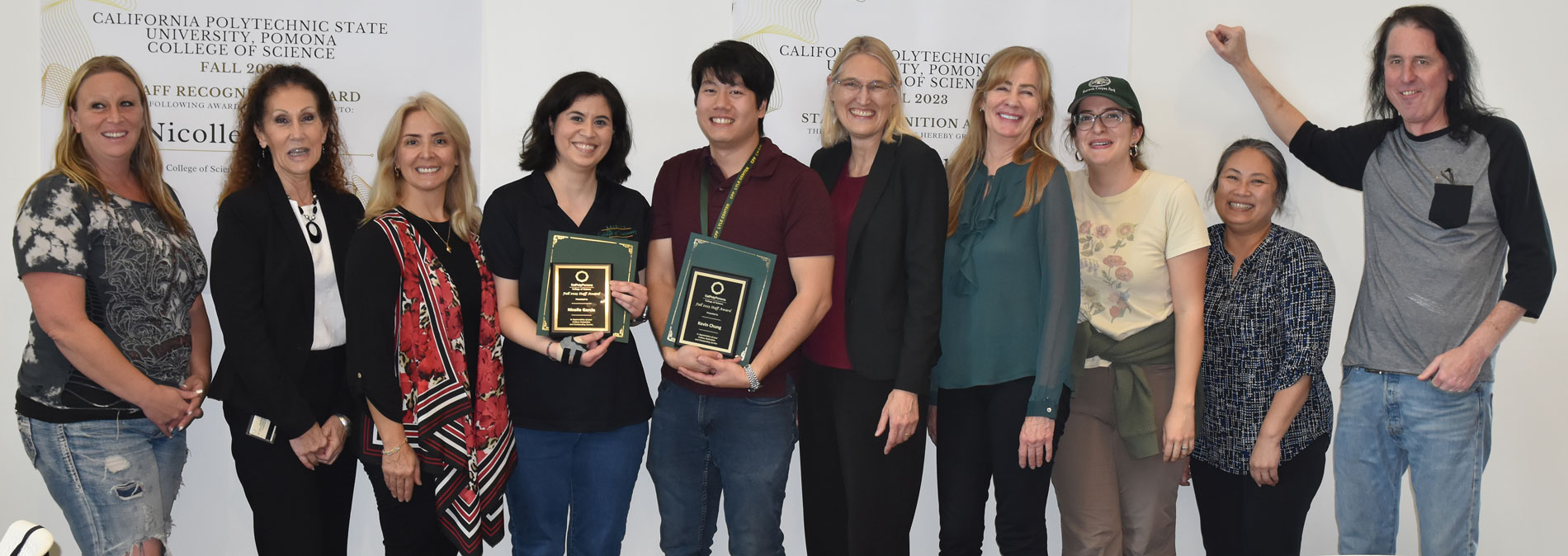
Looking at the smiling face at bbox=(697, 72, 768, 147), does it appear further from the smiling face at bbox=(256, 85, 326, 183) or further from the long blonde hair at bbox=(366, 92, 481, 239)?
the smiling face at bbox=(256, 85, 326, 183)

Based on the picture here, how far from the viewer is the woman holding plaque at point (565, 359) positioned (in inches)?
101

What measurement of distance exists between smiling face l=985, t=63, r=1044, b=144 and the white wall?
1310 millimetres

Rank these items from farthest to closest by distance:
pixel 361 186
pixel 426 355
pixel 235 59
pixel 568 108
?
pixel 361 186, pixel 235 59, pixel 568 108, pixel 426 355

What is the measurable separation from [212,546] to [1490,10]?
5669mm

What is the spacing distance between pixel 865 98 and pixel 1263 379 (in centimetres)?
159

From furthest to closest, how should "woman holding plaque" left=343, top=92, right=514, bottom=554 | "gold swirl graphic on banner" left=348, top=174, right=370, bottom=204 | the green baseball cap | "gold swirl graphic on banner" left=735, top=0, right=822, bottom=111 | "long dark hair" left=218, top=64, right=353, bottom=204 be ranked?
"gold swirl graphic on banner" left=735, top=0, right=822, bottom=111, "gold swirl graphic on banner" left=348, top=174, right=370, bottom=204, the green baseball cap, "long dark hair" left=218, top=64, right=353, bottom=204, "woman holding plaque" left=343, top=92, right=514, bottom=554

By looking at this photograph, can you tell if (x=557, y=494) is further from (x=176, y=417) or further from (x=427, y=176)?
(x=176, y=417)

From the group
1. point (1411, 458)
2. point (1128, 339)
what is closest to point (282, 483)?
point (1128, 339)

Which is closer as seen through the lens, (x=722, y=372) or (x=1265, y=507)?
(x=722, y=372)

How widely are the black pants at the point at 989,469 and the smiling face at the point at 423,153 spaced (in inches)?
63.1

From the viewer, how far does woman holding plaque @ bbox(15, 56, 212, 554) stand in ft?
8.18

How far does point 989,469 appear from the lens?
2.71 meters

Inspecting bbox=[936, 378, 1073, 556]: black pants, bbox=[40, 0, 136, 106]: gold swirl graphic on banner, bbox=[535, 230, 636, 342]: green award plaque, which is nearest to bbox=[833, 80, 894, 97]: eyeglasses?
bbox=[535, 230, 636, 342]: green award plaque

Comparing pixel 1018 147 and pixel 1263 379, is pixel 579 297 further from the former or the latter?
pixel 1263 379
